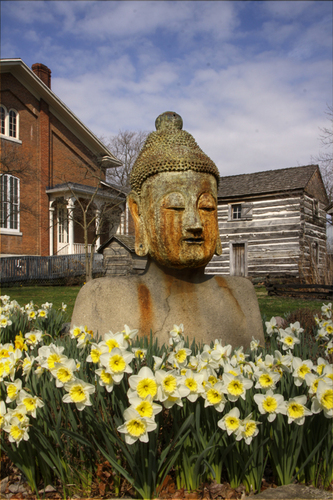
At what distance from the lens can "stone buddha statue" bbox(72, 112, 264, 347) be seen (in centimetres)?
320

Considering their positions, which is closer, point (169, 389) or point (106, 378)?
point (169, 389)

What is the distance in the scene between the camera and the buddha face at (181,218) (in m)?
3.17

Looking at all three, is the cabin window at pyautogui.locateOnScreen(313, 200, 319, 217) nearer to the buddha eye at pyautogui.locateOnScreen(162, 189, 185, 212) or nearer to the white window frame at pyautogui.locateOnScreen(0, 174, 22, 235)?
the white window frame at pyautogui.locateOnScreen(0, 174, 22, 235)

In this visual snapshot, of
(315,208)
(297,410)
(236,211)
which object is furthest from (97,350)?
(315,208)

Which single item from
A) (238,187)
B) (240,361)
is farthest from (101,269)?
(240,361)

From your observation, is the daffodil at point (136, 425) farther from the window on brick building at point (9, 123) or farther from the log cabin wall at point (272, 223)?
the window on brick building at point (9, 123)

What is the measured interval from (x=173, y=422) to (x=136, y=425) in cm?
34

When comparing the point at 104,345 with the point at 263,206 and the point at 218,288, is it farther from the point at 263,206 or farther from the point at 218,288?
the point at 263,206

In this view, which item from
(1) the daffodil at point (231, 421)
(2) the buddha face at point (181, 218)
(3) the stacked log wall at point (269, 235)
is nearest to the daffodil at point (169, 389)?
(1) the daffodil at point (231, 421)

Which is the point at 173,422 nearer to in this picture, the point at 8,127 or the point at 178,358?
the point at 178,358

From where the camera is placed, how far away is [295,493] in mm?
1772

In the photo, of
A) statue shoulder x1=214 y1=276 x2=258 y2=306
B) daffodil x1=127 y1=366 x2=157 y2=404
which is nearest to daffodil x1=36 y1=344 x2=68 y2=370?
daffodil x1=127 y1=366 x2=157 y2=404

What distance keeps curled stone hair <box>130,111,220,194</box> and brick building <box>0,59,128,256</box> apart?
1608 centimetres

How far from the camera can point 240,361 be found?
2070mm
